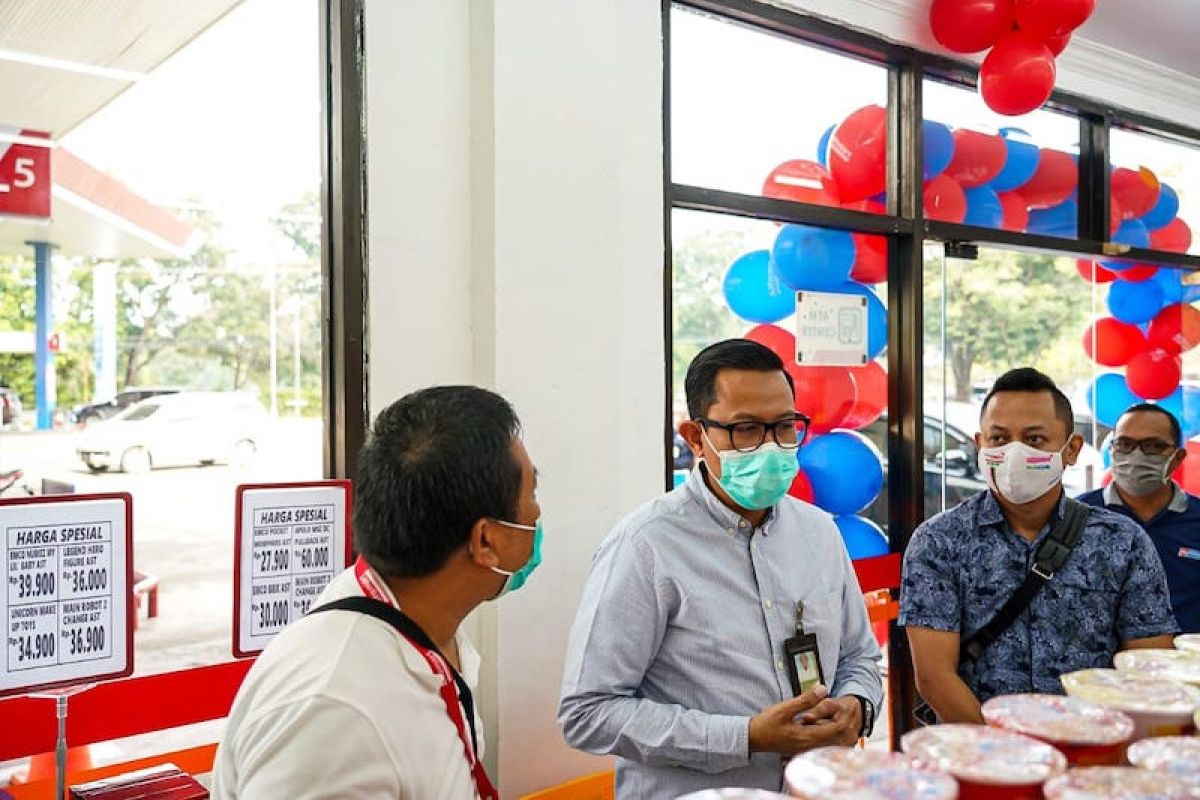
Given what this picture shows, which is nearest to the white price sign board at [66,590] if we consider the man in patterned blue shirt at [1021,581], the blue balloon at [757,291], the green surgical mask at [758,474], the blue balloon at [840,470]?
the green surgical mask at [758,474]

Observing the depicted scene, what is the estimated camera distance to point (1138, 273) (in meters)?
4.84

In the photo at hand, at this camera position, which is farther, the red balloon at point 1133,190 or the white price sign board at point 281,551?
the red balloon at point 1133,190

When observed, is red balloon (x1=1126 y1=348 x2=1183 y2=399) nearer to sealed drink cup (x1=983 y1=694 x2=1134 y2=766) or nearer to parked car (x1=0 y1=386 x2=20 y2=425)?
sealed drink cup (x1=983 y1=694 x2=1134 y2=766)

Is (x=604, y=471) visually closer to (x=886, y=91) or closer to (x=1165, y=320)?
(x=886, y=91)

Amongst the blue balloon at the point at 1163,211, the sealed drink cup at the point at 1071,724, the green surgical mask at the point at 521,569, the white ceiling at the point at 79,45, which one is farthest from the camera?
the blue balloon at the point at 1163,211

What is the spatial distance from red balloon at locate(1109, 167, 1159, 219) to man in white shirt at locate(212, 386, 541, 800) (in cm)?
417

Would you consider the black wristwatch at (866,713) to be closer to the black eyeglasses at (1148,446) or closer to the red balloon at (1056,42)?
the black eyeglasses at (1148,446)

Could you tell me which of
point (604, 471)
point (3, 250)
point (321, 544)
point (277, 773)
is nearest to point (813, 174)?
point (604, 471)

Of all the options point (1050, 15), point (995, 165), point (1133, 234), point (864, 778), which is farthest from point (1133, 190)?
point (864, 778)

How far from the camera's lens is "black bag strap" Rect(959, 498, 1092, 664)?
2053 millimetres

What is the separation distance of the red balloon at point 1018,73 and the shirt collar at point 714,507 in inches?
84.9

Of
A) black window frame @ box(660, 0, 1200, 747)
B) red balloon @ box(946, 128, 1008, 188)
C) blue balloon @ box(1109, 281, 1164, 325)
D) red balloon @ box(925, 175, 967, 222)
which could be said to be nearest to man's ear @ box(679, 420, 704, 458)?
black window frame @ box(660, 0, 1200, 747)

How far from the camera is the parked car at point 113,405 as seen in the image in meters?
2.19

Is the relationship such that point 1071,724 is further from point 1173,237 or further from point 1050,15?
point 1173,237
